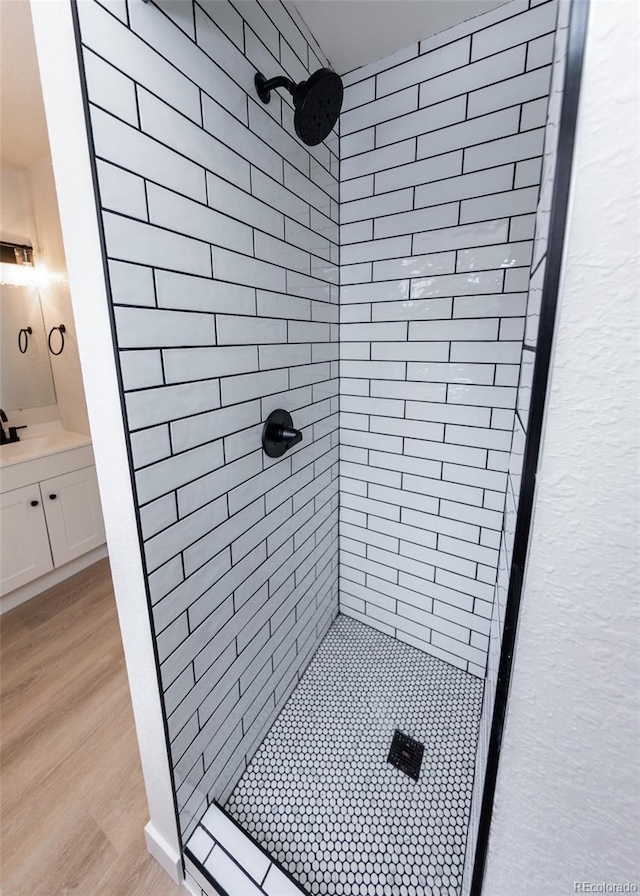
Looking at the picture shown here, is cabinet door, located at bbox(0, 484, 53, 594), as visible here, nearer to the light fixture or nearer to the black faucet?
the black faucet

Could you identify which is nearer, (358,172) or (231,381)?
(231,381)

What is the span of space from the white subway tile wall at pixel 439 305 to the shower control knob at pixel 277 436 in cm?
48

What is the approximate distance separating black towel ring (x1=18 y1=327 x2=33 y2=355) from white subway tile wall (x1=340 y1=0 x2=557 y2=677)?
201cm

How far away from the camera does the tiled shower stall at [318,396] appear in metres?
0.67

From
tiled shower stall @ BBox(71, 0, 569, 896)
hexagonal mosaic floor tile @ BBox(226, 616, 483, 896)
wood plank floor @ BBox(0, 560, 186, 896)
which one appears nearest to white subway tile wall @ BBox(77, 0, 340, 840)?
tiled shower stall @ BBox(71, 0, 569, 896)

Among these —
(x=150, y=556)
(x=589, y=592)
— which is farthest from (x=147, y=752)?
(x=589, y=592)

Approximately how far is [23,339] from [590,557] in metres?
2.84

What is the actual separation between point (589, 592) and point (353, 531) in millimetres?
1279

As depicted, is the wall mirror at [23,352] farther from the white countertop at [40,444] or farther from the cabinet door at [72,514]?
the cabinet door at [72,514]

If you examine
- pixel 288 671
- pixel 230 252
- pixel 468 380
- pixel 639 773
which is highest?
pixel 230 252

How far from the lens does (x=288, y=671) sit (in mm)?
1328

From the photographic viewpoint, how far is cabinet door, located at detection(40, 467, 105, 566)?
2.00 metres

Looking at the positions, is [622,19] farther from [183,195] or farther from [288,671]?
[288,671]

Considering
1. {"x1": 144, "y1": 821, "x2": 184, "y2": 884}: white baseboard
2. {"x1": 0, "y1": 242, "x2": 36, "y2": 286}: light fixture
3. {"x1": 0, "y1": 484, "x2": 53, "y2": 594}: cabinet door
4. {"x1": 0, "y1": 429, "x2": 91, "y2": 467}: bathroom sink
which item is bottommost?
{"x1": 144, "y1": 821, "x2": 184, "y2": 884}: white baseboard
